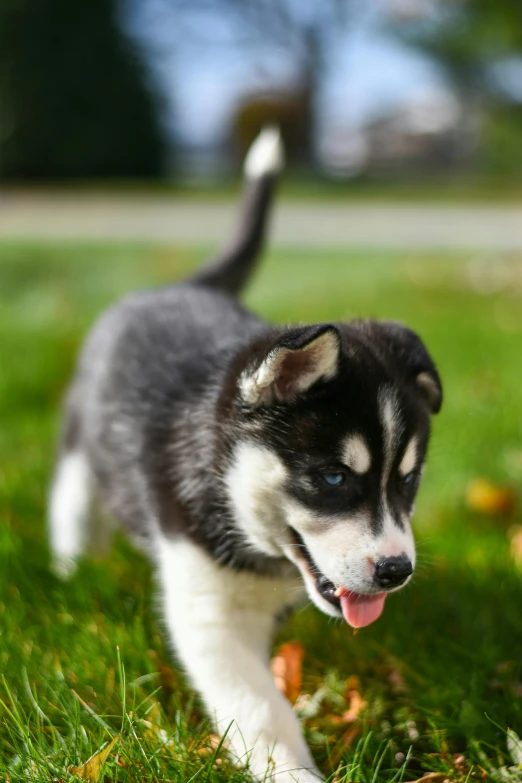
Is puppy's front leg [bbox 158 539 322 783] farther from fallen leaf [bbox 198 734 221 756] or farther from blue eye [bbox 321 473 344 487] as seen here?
blue eye [bbox 321 473 344 487]

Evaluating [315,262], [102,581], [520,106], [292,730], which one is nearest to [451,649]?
[292,730]

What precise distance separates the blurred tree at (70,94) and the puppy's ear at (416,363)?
1497 cm

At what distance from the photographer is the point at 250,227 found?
12.2 feet

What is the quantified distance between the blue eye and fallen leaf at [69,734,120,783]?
0.72 metres

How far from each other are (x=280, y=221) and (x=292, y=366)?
10982mm

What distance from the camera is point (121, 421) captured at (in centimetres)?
288

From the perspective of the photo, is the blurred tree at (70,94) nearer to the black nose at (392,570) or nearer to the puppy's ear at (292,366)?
the puppy's ear at (292,366)

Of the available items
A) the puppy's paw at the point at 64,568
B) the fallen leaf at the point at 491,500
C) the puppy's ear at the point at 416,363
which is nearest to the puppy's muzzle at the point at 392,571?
the puppy's ear at the point at 416,363

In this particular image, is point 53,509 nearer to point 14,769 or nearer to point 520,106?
point 14,769

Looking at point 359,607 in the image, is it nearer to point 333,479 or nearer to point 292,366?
point 333,479

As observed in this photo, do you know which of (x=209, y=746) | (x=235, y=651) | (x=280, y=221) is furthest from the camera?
(x=280, y=221)

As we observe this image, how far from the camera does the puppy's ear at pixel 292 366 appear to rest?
1.97 m

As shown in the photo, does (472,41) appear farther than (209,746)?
Yes

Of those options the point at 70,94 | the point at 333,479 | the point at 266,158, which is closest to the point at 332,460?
the point at 333,479
